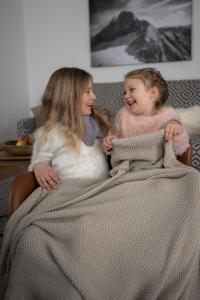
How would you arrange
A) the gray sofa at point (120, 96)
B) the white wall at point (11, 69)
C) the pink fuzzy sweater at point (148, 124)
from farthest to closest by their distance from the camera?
1. the white wall at point (11, 69)
2. the gray sofa at point (120, 96)
3. the pink fuzzy sweater at point (148, 124)

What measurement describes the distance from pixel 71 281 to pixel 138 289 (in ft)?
0.67

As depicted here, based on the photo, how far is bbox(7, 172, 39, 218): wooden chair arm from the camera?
46.7 inches

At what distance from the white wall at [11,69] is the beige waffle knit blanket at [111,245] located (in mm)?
2023

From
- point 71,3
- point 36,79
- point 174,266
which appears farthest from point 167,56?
point 174,266

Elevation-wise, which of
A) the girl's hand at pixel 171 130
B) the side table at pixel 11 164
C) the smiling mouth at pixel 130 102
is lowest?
the side table at pixel 11 164

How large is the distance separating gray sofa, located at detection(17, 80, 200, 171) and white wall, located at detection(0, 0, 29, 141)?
534 mm

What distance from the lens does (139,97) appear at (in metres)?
1.41

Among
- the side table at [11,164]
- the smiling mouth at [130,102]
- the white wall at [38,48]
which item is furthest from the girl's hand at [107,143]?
the white wall at [38,48]

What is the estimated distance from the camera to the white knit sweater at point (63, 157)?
4.42 ft

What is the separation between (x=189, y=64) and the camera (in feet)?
9.34

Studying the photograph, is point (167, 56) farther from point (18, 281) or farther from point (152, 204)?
point (18, 281)

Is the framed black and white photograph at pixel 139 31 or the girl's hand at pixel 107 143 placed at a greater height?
the framed black and white photograph at pixel 139 31

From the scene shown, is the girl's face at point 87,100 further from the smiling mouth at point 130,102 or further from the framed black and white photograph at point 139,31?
the framed black and white photograph at point 139,31

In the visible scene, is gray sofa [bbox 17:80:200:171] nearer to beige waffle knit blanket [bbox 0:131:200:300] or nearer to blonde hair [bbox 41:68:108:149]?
blonde hair [bbox 41:68:108:149]
